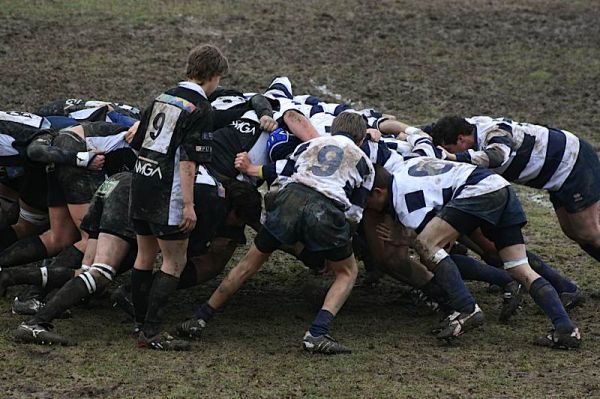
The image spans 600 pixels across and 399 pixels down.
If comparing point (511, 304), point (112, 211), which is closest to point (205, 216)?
point (112, 211)

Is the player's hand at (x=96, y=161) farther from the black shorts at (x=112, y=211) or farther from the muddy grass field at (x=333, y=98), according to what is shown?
the muddy grass field at (x=333, y=98)

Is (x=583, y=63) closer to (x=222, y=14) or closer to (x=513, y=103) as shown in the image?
(x=513, y=103)

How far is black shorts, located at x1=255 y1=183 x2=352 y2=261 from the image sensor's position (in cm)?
752

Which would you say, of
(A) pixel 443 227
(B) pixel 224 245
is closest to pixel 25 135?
(B) pixel 224 245

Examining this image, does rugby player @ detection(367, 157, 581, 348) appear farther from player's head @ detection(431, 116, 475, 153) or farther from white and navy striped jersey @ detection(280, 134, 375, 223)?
player's head @ detection(431, 116, 475, 153)

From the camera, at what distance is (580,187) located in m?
9.00

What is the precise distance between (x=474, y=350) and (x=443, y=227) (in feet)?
2.65

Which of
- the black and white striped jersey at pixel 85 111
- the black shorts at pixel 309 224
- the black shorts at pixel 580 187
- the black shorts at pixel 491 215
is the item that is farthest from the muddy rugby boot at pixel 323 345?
the black and white striped jersey at pixel 85 111

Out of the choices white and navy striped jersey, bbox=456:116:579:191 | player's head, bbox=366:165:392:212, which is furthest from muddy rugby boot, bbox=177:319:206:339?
white and navy striped jersey, bbox=456:116:579:191

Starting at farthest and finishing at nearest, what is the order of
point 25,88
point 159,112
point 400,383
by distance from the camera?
1. point 25,88
2. point 159,112
3. point 400,383

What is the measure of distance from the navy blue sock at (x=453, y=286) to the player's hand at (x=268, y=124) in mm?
1614

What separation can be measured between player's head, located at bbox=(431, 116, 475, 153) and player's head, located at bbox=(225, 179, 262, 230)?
145 cm

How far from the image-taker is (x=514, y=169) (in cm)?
900

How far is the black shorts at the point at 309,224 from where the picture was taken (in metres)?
7.52
